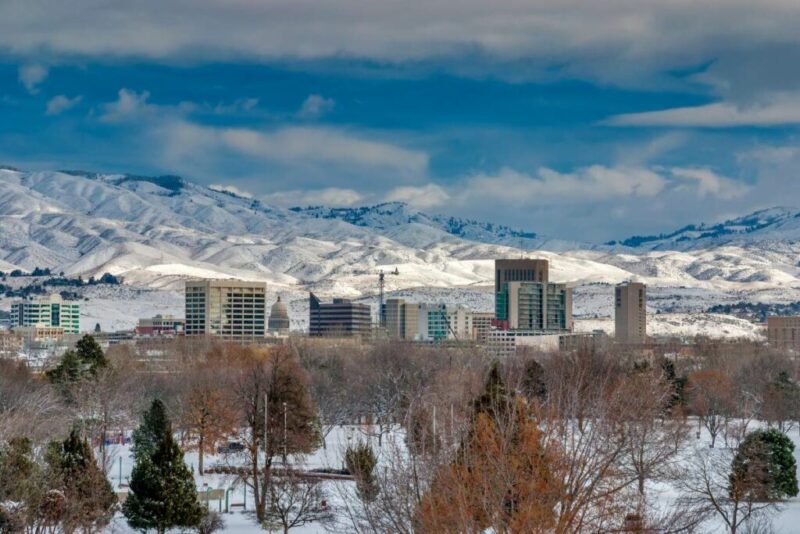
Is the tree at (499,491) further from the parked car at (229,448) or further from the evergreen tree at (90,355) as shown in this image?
the evergreen tree at (90,355)

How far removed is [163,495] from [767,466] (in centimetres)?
2709

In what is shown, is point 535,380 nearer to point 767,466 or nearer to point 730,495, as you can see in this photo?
point 767,466

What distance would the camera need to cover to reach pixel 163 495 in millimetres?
58219

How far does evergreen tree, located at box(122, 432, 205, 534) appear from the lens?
58281 mm

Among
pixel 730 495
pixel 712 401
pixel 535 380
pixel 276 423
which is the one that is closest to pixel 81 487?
pixel 276 423

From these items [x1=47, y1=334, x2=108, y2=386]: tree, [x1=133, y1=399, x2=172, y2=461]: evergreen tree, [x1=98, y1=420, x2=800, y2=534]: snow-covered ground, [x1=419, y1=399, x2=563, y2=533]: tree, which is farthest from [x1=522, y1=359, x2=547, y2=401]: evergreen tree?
[x1=419, y1=399, x2=563, y2=533]: tree

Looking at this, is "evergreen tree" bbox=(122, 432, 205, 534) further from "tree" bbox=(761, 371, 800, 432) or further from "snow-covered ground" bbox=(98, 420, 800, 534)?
"tree" bbox=(761, 371, 800, 432)

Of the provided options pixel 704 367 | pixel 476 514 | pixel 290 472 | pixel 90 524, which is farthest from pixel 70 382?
pixel 704 367

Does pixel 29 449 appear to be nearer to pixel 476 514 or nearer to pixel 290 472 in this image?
pixel 290 472

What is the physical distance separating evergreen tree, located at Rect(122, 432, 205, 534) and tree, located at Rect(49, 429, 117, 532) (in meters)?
1.00

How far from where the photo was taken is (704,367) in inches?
6004

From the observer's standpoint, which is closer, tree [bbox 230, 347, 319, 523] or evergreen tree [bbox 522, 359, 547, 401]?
tree [bbox 230, 347, 319, 523]

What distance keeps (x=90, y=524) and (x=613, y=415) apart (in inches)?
745

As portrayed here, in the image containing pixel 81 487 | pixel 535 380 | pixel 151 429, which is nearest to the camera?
pixel 81 487
